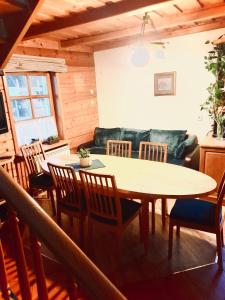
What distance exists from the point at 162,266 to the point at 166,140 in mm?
2362

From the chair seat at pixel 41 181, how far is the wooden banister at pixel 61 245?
2503mm

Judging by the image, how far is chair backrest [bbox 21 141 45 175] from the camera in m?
3.37

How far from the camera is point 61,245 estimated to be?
25.8 inches

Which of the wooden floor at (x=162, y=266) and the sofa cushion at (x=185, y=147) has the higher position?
the sofa cushion at (x=185, y=147)

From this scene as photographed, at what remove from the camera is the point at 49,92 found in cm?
437

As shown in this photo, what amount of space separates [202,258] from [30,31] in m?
3.37

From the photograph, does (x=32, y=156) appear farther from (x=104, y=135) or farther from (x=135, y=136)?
(x=135, y=136)

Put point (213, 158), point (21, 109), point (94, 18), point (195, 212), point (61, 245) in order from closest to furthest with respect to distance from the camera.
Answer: point (61, 245)
point (195, 212)
point (94, 18)
point (213, 158)
point (21, 109)

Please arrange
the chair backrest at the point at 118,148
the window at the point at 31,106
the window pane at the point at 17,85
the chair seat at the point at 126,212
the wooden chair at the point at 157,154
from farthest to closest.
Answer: the window at the point at 31,106 < the window pane at the point at 17,85 < the chair backrest at the point at 118,148 < the wooden chair at the point at 157,154 < the chair seat at the point at 126,212

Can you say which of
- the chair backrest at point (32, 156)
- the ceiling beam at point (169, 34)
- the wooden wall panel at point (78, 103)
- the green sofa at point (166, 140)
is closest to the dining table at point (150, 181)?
the chair backrest at point (32, 156)

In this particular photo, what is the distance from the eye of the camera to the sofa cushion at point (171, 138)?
4081 mm

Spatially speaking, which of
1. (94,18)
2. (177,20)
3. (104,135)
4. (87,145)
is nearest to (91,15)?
(94,18)

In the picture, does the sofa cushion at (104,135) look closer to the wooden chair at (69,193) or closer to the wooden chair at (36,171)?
the wooden chair at (36,171)

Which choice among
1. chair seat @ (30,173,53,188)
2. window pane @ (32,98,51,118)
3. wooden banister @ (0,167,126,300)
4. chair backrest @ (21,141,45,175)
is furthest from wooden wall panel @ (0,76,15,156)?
wooden banister @ (0,167,126,300)
